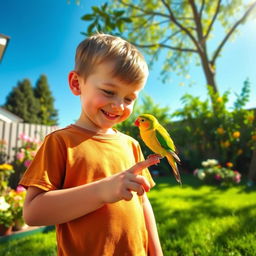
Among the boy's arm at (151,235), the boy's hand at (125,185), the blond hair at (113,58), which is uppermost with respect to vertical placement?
the blond hair at (113,58)

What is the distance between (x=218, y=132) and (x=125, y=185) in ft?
22.1

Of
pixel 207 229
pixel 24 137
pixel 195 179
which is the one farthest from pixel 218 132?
pixel 24 137

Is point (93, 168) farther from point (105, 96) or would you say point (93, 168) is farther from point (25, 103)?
point (25, 103)

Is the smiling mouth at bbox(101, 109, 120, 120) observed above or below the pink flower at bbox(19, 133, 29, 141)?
above

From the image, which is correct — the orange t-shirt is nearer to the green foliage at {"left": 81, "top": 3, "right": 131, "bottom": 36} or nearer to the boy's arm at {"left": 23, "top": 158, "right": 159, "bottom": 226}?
the boy's arm at {"left": 23, "top": 158, "right": 159, "bottom": 226}

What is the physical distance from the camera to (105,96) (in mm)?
1051

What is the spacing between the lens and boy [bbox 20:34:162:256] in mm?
913

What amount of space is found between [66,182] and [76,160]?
103mm

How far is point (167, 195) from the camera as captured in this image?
4.80 m

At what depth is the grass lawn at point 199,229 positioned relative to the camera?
239cm

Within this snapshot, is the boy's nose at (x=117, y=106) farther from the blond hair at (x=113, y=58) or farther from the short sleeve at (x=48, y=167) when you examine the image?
the short sleeve at (x=48, y=167)

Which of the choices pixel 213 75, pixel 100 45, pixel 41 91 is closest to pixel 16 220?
pixel 100 45

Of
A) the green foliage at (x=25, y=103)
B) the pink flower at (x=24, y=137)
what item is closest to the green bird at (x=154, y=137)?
the pink flower at (x=24, y=137)

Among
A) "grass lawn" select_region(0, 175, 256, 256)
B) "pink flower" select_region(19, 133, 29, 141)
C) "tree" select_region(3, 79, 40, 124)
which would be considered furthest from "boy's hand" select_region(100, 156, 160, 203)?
"tree" select_region(3, 79, 40, 124)
